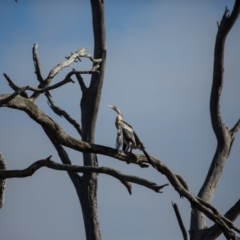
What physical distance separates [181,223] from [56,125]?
2912mm

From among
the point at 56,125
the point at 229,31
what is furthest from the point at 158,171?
the point at 229,31

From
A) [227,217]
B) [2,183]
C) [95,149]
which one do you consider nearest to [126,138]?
[95,149]

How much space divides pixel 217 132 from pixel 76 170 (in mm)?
4609

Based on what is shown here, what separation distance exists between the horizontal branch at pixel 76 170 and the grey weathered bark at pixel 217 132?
11.6 feet

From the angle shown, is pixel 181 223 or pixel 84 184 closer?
pixel 181 223

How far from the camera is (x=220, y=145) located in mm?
14016

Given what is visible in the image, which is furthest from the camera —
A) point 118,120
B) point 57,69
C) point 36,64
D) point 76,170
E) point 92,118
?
point 92,118

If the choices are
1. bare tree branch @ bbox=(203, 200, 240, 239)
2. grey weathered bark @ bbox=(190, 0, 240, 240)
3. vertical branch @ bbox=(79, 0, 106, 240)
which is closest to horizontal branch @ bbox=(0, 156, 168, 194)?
bare tree branch @ bbox=(203, 200, 240, 239)

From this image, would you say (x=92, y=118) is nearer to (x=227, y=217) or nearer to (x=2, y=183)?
(x=227, y=217)

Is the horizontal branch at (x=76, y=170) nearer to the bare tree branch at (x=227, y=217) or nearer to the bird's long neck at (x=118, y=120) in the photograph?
the bird's long neck at (x=118, y=120)

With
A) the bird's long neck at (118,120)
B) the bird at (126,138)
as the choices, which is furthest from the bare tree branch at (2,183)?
the bird's long neck at (118,120)

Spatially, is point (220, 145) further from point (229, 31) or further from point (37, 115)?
point (37, 115)

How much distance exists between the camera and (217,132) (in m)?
14.0

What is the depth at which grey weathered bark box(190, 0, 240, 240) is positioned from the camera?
13.2 meters
